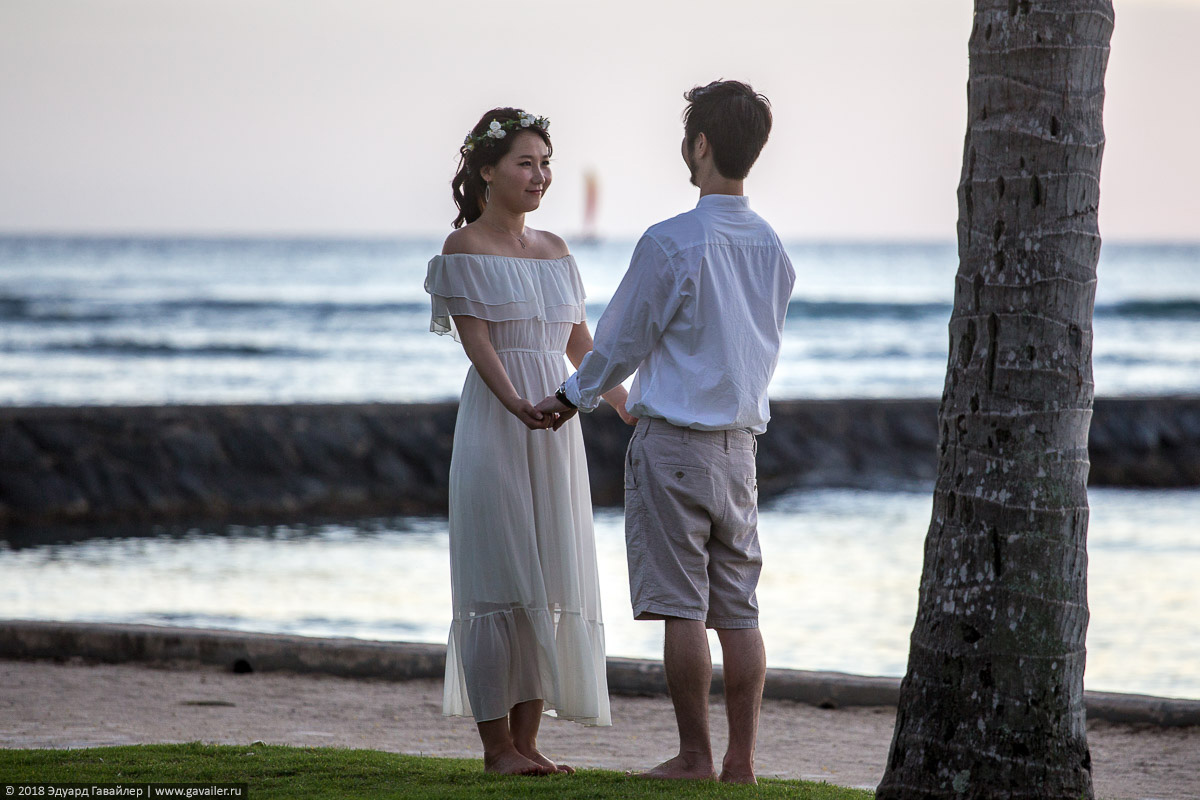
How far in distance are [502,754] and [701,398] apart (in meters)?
1.16

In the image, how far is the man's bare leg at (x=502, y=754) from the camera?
3.54 metres

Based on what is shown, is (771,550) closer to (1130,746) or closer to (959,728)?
(1130,746)

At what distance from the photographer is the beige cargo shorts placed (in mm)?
3264

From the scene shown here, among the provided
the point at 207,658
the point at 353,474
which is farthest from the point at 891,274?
the point at 207,658

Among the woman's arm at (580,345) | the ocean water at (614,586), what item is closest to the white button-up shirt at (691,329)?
the woman's arm at (580,345)

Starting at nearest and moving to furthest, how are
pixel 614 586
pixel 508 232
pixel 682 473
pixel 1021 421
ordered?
pixel 1021 421 → pixel 682 473 → pixel 508 232 → pixel 614 586

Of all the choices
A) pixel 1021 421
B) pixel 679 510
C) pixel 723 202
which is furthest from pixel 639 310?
pixel 1021 421

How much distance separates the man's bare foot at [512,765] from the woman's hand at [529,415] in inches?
36.0

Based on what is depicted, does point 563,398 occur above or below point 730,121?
below

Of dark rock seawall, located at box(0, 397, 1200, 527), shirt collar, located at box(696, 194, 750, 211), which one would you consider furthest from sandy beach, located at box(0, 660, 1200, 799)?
dark rock seawall, located at box(0, 397, 1200, 527)

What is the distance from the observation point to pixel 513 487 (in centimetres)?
360

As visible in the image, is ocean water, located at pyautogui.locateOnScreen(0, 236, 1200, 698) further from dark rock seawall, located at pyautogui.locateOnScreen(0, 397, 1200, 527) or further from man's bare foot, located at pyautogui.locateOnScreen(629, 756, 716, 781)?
man's bare foot, located at pyautogui.locateOnScreen(629, 756, 716, 781)

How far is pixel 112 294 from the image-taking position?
1384 inches

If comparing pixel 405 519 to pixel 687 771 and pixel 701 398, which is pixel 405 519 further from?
pixel 701 398
